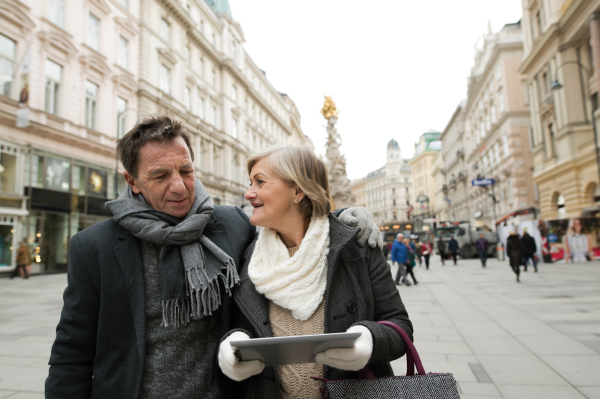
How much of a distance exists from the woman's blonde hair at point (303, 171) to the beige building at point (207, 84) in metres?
22.4

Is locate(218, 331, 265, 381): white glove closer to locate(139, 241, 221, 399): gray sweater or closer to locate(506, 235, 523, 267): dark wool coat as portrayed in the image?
locate(139, 241, 221, 399): gray sweater

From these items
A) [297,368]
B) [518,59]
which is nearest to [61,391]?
[297,368]

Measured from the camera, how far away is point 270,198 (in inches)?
75.4

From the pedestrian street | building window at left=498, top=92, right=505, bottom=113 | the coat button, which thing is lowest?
the pedestrian street

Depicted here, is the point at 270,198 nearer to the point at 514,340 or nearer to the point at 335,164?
the point at 514,340

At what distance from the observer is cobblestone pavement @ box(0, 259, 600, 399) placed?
3.89 metres

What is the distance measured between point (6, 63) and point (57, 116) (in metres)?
2.83

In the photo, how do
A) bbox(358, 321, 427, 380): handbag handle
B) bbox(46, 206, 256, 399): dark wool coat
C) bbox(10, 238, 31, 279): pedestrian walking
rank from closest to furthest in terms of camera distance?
bbox(358, 321, 427, 380): handbag handle
bbox(46, 206, 256, 399): dark wool coat
bbox(10, 238, 31, 279): pedestrian walking

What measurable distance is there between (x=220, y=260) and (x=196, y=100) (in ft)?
109

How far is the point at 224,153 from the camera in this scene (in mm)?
37188

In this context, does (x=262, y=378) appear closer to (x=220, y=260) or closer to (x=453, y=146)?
(x=220, y=260)

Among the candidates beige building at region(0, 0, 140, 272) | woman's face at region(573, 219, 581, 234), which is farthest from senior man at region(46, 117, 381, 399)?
woman's face at region(573, 219, 581, 234)

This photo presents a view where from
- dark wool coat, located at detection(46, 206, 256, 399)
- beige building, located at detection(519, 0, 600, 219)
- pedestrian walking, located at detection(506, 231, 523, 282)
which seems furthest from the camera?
beige building, located at detection(519, 0, 600, 219)

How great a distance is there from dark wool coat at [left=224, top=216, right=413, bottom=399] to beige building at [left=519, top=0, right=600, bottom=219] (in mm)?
21878
